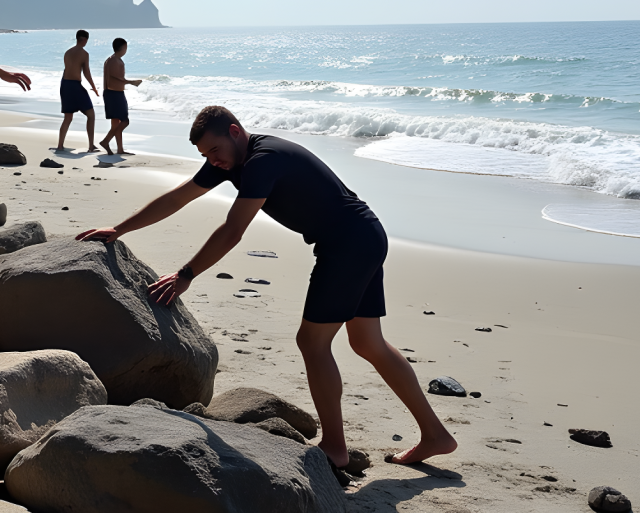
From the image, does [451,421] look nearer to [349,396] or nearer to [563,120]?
[349,396]

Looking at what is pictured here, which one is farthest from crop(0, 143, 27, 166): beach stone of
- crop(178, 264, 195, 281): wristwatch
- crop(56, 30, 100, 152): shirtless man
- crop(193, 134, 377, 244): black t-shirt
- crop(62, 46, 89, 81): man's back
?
crop(178, 264, 195, 281): wristwatch

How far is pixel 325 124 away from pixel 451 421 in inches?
600

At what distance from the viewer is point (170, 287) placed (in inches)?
126

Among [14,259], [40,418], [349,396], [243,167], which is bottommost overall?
[349,396]

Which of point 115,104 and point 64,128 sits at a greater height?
point 115,104

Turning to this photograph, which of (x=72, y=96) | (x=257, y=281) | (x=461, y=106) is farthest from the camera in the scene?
(x=461, y=106)

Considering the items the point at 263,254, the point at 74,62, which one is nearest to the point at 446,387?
the point at 263,254

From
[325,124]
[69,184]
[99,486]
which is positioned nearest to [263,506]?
[99,486]

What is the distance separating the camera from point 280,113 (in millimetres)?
20141

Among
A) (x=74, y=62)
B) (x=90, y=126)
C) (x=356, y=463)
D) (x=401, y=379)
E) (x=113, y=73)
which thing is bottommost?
(x=356, y=463)

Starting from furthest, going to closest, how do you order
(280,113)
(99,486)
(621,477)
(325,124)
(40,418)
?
(280,113) → (325,124) → (621,477) → (40,418) → (99,486)

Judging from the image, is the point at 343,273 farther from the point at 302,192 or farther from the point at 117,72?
the point at 117,72

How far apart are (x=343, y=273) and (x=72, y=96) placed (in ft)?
33.7

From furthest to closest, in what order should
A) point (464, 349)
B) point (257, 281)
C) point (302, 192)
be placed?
1. point (257, 281)
2. point (464, 349)
3. point (302, 192)
